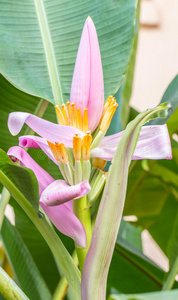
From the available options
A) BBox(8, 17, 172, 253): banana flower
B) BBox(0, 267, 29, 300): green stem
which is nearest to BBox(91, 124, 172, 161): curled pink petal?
BBox(8, 17, 172, 253): banana flower

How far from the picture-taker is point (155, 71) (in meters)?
2.91

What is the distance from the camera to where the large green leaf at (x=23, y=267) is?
1.50 ft

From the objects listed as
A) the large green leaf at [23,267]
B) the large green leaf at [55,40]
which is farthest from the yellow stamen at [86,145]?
the large green leaf at [23,267]

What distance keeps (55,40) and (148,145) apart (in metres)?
0.20

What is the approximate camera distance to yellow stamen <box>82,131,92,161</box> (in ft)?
0.98

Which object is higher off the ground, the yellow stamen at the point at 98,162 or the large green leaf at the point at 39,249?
the yellow stamen at the point at 98,162

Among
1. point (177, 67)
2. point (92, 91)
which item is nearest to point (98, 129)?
point (92, 91)

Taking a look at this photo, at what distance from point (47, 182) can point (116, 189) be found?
0.22 ft

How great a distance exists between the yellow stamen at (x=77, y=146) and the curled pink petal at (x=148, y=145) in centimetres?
2

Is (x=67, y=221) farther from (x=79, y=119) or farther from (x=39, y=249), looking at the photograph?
(x=39, y=249)

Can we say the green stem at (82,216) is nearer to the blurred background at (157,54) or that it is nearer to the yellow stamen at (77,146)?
the yellow stamen at (77,146)

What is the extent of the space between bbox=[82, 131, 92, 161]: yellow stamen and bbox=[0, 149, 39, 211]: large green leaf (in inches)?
1.6

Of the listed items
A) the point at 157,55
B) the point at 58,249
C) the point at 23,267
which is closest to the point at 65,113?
the point at 58,249

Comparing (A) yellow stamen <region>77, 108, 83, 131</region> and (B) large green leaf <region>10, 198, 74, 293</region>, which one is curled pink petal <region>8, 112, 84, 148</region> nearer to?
(A) yellow stamen <region>77, 108, 83, 131</region>
